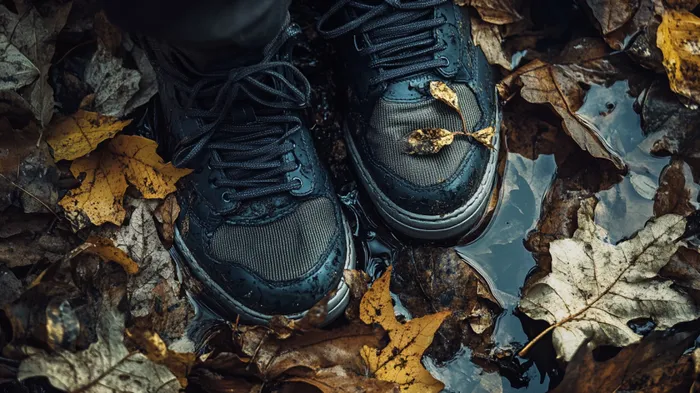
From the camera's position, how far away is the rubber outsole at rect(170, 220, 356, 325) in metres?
1.99

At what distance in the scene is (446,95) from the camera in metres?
2.13

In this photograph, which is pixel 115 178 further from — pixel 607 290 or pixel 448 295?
pixel 607 290

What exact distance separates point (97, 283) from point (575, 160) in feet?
5.07

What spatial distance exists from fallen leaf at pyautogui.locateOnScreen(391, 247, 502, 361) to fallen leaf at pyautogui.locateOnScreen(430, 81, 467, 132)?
1.37 feet

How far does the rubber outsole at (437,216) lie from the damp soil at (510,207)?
0.05 metres

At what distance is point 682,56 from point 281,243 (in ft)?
4.80

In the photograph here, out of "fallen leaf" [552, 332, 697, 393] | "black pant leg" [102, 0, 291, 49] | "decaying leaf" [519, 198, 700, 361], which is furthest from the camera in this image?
"decaying leaf" [519, 198, 700, 361]

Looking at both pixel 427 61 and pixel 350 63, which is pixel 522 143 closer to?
pixel 427 61

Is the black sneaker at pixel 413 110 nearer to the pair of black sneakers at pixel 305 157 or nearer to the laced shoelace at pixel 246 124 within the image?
the pair of black sneakers at pixel 305 157

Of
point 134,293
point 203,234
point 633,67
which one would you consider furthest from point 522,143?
point 134,293

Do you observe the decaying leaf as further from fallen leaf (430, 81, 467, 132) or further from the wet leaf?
fallen leaf (430, 81, 467, 132)

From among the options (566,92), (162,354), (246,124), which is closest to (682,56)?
(566,92)

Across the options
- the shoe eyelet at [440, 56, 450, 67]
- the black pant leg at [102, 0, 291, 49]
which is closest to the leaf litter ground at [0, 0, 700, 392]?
the shoe eyelet at [440, 56, 450, 67]

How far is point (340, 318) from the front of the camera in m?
2.05
